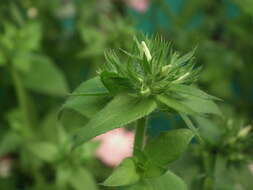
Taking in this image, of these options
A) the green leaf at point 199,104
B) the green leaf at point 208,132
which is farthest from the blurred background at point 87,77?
the green leaf at point 199,104

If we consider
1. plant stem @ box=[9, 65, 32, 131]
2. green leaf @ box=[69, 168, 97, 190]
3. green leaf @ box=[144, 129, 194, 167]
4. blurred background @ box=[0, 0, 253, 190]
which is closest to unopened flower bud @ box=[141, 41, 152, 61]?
green leaf @ box=[144, 129, 194, 167]

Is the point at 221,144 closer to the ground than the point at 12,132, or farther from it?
closer to the ground

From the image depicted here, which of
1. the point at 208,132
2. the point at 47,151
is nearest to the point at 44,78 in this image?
the point at 47,151

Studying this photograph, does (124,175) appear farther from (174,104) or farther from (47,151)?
(47,151)

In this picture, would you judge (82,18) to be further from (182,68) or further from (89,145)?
(182,68)

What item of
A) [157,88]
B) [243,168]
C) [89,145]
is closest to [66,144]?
[89,145]

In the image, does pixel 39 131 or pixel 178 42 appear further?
pixel 178 42
